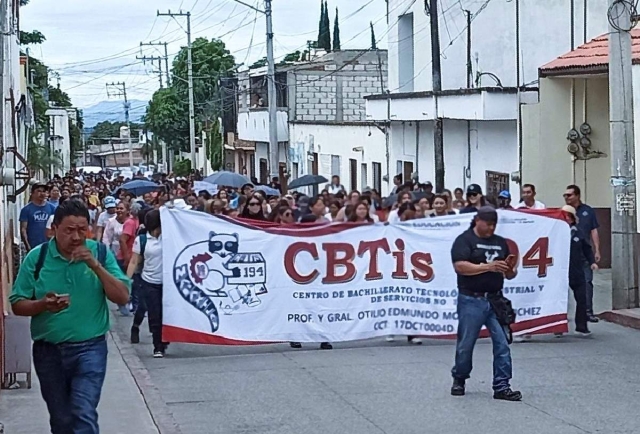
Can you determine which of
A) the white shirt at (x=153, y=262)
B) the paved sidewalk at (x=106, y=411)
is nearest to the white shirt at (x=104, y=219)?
the white shirt at (x=153, y=262)

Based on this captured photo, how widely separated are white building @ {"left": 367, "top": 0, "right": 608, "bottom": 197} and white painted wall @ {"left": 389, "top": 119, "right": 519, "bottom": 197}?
0.03m

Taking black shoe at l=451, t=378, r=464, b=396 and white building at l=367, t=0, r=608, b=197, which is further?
white building at l=367, t=0, r=608, b=197

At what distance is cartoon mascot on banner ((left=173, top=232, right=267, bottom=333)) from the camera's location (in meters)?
13.9

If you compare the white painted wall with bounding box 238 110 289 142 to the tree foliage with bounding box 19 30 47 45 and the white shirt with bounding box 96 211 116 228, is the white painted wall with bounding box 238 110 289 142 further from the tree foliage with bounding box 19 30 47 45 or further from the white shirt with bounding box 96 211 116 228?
the white shirt with bounding box 96 211 116 228

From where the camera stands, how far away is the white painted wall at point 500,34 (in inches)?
1190

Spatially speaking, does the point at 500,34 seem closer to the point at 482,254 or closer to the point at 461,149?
the point at 461,149

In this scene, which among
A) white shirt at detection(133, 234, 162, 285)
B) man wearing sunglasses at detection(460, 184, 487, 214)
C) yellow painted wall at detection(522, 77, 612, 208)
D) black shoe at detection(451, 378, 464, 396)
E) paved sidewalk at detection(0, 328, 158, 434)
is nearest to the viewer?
paved sidewalk at detection(0, 328, 158, 434)

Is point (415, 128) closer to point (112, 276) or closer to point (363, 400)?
point (363, 400)

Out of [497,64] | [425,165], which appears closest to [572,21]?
[497,64]

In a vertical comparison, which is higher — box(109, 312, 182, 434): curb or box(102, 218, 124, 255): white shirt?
box(102, 218, 124, 255): white shirt

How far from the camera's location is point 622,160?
54.3 feet

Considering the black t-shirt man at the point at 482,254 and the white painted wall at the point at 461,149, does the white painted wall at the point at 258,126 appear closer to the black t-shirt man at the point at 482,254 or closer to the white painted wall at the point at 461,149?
the white painted wall at the point at 461,149

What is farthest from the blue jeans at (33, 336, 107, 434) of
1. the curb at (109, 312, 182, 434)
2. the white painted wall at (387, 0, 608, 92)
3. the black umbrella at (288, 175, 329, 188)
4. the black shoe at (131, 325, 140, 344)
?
the black umbrella at (288, 175, 329, 188)

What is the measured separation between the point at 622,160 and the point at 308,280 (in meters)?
5.24
